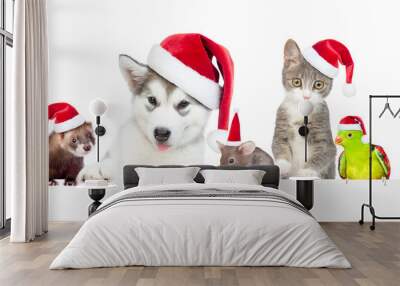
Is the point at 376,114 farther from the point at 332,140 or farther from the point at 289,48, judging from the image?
the point at 289,48

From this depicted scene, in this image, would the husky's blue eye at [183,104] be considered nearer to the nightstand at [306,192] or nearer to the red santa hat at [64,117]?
the red santa hat at [64,117]

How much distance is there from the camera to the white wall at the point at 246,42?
7145mm

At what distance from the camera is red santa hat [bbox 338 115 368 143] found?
23.4ft

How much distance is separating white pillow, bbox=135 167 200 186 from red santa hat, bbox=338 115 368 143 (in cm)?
207

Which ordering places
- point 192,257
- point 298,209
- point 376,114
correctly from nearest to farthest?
1. point 192,257
2. point 298,209
3. point 376,114

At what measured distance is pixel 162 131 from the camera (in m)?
7.16

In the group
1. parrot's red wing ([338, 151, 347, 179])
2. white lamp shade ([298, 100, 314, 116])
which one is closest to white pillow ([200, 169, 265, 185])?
white lamp shade ([298, 100, 314, 116])

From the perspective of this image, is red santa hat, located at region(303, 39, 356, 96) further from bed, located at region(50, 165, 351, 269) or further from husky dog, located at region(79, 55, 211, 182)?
bed, located at region(50, 165, 351, 269)

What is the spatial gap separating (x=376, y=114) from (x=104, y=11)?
12.7 feet

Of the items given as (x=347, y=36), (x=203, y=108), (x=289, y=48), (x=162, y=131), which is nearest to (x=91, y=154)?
(x=162, y=131)

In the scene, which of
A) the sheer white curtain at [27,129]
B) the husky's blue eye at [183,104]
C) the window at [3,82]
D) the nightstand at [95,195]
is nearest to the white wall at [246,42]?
the husky's blue eye at [183,104]

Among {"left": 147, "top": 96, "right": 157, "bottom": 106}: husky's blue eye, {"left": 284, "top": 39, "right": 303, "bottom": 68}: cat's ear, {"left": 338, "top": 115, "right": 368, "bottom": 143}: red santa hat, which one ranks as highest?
{"left": 284, "top": 39, "right": 303, "bottom": 68}: cat's ear

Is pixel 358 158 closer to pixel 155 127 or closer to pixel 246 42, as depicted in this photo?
pixel 246 42

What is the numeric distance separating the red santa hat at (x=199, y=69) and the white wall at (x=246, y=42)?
109 mm
